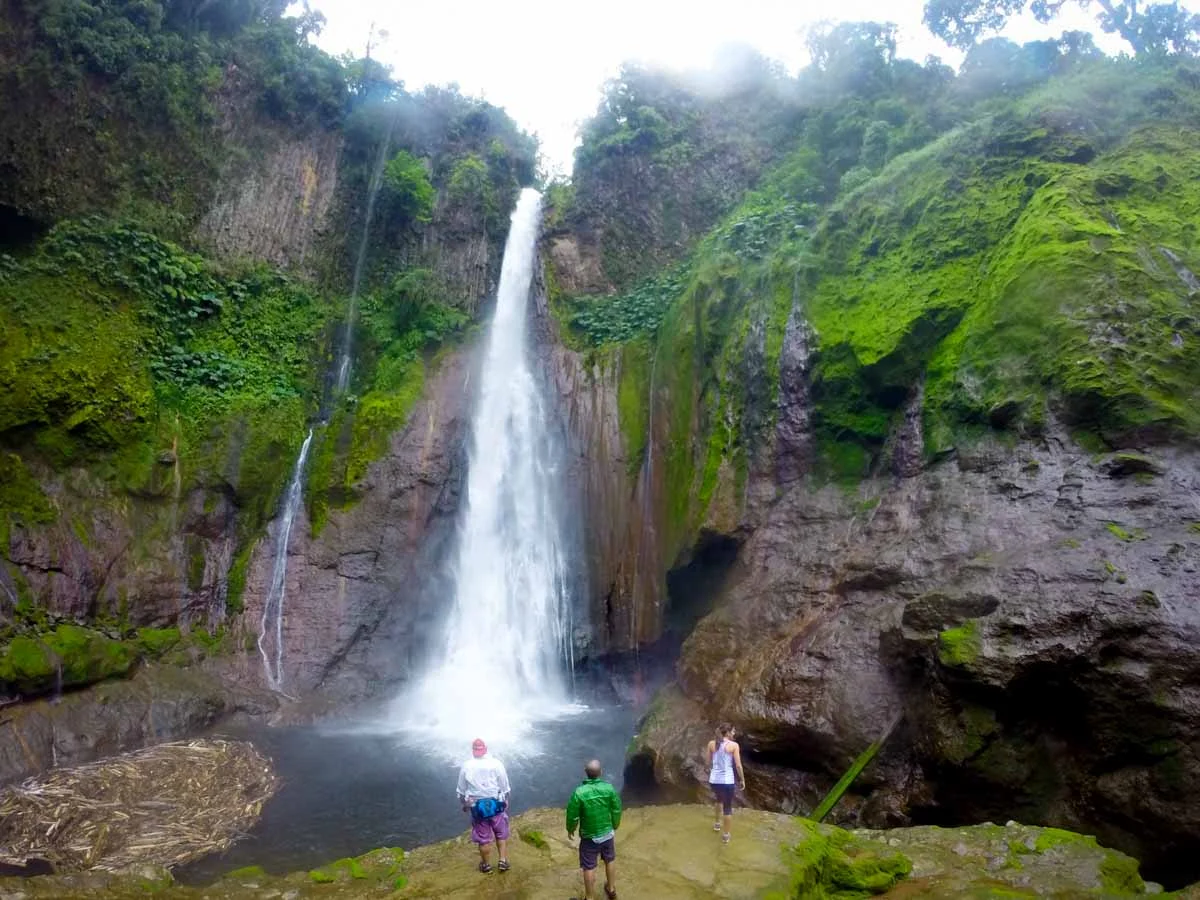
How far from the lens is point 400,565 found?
1600 centimetres

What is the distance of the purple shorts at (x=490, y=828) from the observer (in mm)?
6160

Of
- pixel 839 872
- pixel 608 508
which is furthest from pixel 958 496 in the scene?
pixel 608 508

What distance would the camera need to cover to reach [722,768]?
6973mm

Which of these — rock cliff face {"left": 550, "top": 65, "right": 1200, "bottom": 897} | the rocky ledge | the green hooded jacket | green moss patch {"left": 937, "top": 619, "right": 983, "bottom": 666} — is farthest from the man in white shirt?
green moss patch {"left": 937, "top": 619, "right": 983, "bottom": 666}

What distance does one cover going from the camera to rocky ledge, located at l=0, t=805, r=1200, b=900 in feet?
18.7

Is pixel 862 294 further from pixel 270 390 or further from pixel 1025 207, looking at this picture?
pixel 270 390

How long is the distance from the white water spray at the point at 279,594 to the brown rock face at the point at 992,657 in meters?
8.30

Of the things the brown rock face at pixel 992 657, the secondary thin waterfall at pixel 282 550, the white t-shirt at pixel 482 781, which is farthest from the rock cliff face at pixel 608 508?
the white t-shirt at pixel 482 781

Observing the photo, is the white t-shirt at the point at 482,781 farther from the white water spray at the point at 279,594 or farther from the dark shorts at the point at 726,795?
the white water spray at the point at 279,594

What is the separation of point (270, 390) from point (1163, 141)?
18398 mm

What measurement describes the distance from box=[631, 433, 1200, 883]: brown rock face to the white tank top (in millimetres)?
1994

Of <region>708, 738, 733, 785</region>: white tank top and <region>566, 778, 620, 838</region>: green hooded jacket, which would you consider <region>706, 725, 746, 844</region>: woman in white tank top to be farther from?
<region>566, 778, 620, 838</region>: green hooded jacket

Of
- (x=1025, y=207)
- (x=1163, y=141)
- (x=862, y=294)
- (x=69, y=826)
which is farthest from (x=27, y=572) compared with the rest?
(x=1163, y=141)

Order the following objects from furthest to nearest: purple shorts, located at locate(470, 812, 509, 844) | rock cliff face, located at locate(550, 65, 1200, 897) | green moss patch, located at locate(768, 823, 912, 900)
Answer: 1. rock cliff face, located at locate(550, 65, 1200, 897)
2. purple shorts, located at locate(470, 812, 509, 844)
3. green moss patch, located at locate(768, 823, 912, 900)
